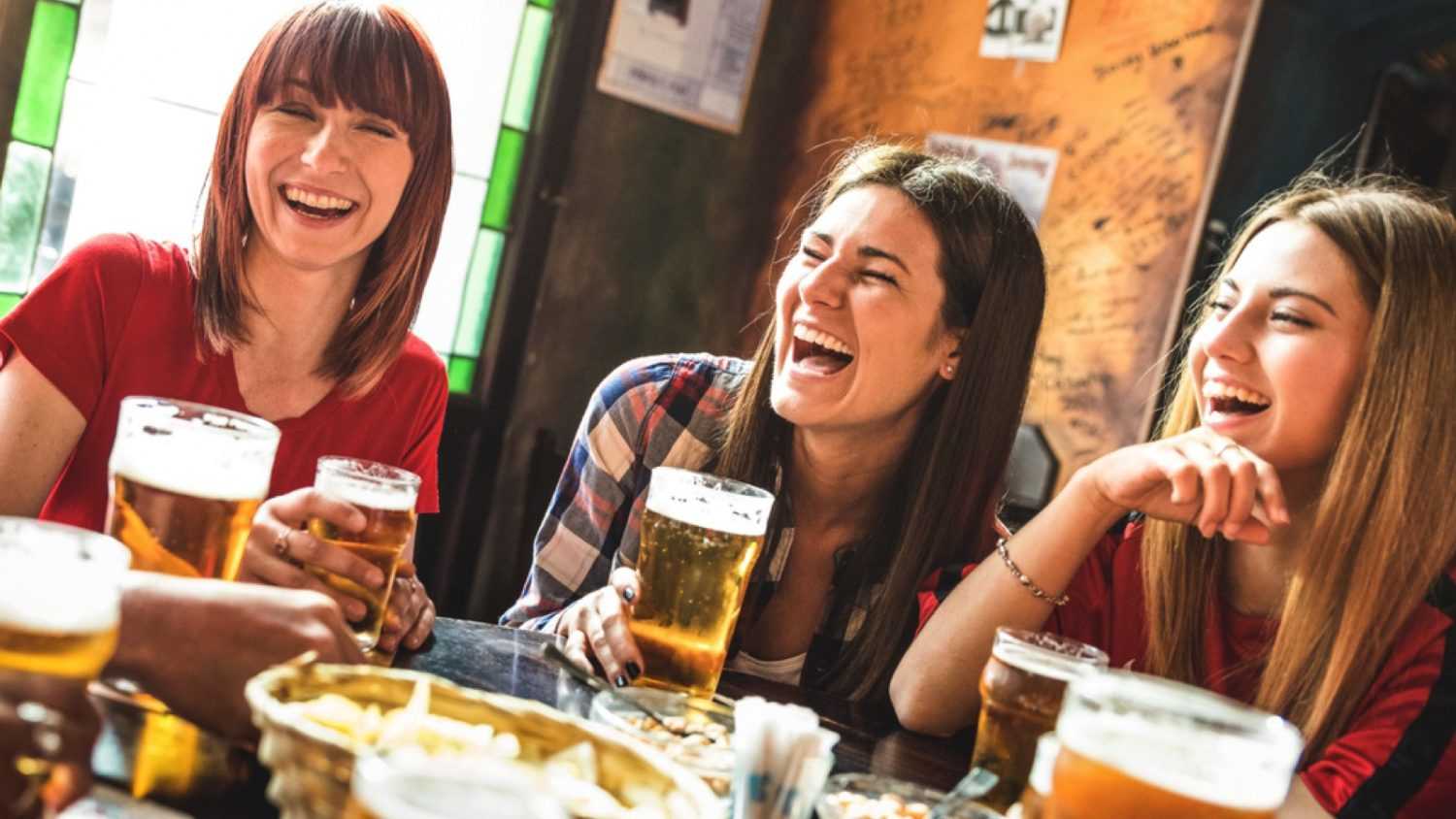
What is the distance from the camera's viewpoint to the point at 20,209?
327 cm

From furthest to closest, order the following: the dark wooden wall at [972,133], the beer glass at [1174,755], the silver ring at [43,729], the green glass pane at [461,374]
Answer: the green glass pane at [461,374] → the dark wooden wall at [972,133] → the beer glass at [1174,755] → the silver ring at [43,729]

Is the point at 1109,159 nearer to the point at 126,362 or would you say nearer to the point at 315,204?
the point at 315,204

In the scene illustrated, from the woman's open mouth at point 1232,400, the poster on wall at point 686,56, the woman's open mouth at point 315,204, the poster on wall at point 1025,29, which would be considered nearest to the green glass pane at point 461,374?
the poster on wall at point 686,56

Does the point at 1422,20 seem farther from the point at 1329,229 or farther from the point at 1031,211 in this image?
the point at 1329,229

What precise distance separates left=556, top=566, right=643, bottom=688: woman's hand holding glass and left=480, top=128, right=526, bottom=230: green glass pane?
8.86ft

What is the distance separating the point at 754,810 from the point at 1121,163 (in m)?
3.04

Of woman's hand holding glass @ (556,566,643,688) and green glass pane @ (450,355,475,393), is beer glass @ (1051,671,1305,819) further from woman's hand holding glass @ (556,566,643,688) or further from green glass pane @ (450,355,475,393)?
green glass pane @ (450,355,475,393)

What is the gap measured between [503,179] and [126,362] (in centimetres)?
236

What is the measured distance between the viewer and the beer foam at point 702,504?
4.80ft

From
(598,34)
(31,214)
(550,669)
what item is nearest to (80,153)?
(31,214)

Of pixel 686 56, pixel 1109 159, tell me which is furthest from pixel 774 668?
pixel 686 56

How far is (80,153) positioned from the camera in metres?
3.35

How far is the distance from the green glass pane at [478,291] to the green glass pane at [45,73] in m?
1.26

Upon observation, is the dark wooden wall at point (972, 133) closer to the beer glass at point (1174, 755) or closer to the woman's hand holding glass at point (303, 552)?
the woman's hand holding glass at point (303, 552)
